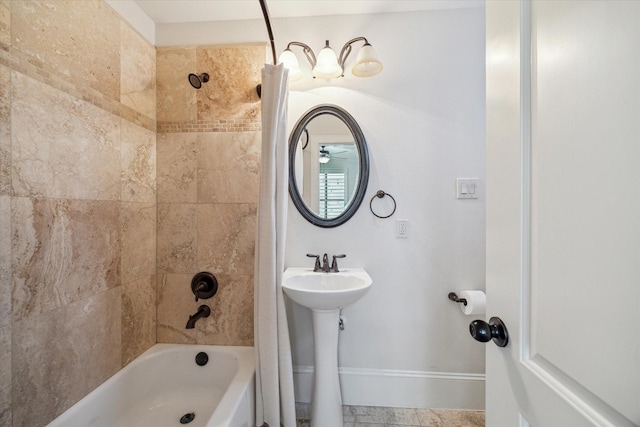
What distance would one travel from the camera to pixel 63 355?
100cm

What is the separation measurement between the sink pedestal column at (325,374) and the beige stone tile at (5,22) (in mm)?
1630

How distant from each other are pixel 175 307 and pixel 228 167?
0.95 meters

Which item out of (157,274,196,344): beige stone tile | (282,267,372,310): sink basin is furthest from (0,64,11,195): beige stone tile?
(282,267,372,310): sink basin

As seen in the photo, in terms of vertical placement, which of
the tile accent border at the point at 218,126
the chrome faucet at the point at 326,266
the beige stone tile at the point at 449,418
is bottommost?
the beige stone tile at the point at 449,418

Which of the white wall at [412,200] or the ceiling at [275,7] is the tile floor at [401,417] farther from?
the ceiling at [275,7]

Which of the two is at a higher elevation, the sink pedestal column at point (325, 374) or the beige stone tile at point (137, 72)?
the beige stone tile at point (137, 72)

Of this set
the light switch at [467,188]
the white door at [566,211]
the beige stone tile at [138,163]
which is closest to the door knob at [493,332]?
the white door at [566,211]

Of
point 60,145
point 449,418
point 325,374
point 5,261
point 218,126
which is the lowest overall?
point 449,418

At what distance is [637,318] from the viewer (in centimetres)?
30

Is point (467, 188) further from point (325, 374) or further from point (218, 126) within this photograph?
point (218, 126)

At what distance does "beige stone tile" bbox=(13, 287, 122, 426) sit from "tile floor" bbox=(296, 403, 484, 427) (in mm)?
1106

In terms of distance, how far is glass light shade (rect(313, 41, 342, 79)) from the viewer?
138 centimetres

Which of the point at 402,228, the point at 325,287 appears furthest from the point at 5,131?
the point at 402,228

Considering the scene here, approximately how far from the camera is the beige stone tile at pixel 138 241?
130 centimetres
